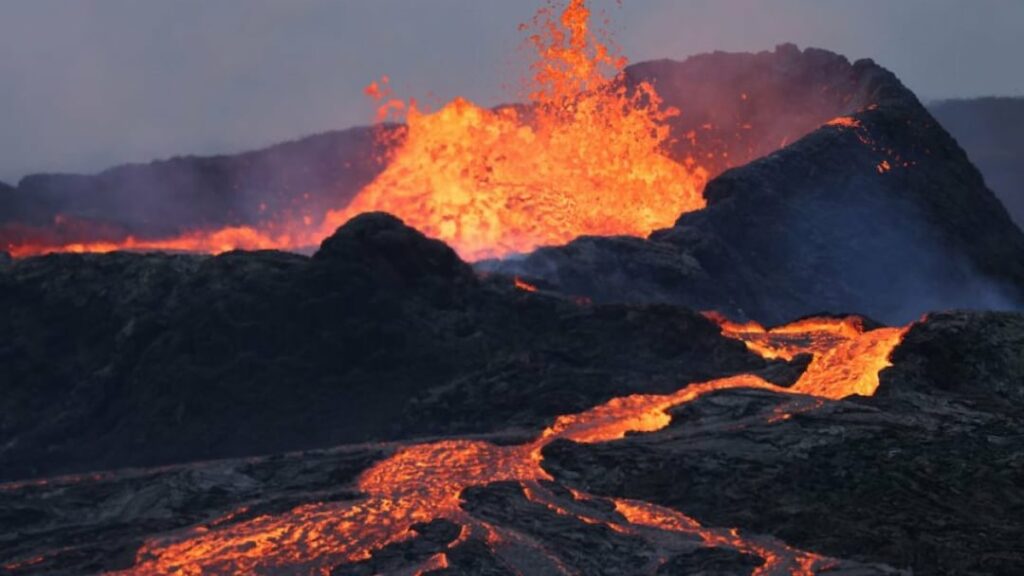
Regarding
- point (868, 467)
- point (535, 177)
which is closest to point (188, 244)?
point (535, 177)

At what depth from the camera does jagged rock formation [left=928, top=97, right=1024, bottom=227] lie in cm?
13850

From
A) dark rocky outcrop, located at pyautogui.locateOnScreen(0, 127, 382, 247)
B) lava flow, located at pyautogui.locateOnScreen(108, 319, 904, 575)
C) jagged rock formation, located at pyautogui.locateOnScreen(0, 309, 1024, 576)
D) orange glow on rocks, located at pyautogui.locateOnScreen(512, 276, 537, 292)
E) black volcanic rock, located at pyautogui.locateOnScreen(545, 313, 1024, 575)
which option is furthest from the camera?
dark rocky outcrop, located at pyautogui.locateOnScreen(0, 127, 382, 247)

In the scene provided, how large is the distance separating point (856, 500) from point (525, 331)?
871 inches

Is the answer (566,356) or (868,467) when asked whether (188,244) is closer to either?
(566,356)

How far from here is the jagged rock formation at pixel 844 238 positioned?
7250 centimetres

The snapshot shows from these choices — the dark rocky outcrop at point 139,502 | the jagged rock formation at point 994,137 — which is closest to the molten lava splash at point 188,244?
the dark rocky outcrop at point 139,502

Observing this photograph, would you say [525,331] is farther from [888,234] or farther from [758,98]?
[758,98]

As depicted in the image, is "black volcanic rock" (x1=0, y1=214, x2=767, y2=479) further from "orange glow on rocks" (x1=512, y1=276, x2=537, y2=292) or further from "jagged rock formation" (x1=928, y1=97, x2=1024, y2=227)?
"jagged rock formation" (x1=928, y1=97, x2=1024, y2=227)

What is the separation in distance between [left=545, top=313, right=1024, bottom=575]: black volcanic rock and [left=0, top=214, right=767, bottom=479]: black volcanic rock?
808 centimetres

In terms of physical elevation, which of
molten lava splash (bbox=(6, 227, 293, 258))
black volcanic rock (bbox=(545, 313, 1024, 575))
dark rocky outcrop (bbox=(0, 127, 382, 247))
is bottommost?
black volcanic rock (bbox=(545, 313, 1024, 575))

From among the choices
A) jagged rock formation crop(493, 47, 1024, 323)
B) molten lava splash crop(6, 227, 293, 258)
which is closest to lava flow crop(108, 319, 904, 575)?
jagged rock formation crop(493, 47, 1024, 323)

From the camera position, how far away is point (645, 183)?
88.3m

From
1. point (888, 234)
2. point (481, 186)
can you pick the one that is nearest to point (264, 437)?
point (481, 186)

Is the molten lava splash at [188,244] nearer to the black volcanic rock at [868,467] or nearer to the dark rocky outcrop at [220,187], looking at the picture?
the dark rocky outcrop at [220,187]
